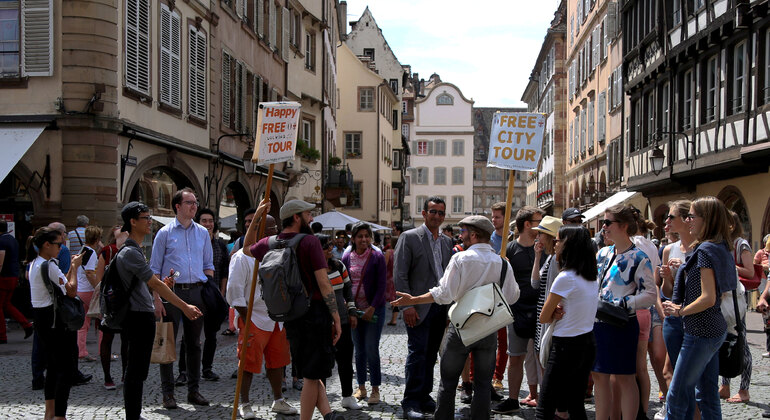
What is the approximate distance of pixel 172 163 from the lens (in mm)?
17422

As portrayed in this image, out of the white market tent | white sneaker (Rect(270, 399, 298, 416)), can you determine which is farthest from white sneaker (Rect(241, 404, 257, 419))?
the white market tent

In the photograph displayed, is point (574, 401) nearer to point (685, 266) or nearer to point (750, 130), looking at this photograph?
point (685, 266)

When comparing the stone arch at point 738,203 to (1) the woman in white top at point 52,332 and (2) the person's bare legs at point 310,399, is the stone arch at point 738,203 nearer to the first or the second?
(2) the person's bare legs at point 310,399

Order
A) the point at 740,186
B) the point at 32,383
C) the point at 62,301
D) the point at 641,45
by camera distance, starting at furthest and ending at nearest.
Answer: the point at 641,45, the point at 740,186, the point at 32,383, the point at 62,301

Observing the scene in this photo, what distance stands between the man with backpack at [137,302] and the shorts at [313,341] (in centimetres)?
78

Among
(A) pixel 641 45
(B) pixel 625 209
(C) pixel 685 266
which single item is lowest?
(C) pixel 685 266

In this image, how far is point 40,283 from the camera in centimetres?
728

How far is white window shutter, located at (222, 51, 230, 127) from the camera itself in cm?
2102

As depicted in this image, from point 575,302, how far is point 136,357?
332cm

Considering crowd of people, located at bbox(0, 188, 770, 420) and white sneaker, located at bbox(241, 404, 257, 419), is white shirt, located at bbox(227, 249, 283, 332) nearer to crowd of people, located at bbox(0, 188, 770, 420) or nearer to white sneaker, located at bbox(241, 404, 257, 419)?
crowd of people, located at bbox(0, 188, 770, 420)

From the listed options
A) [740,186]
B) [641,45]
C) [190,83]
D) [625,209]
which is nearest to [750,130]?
[740,186]

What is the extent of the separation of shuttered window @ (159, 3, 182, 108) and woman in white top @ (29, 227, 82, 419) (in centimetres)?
1003

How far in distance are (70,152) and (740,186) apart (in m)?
15.4

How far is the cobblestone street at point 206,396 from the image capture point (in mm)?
7465
